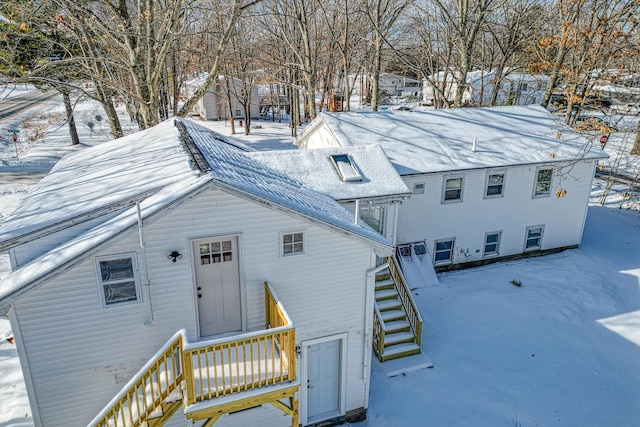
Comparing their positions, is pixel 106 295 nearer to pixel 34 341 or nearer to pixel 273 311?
pixel 34 341

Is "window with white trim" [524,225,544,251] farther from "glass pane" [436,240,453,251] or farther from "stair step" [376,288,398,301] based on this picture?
"stair step" [376,288,398,301]

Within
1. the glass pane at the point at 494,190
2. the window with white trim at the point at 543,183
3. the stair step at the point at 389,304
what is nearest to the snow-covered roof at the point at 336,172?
the stair step at the point at 389,304

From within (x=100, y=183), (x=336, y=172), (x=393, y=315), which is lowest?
(x=393, y=315)

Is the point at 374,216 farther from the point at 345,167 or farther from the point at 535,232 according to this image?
the point at 535,232

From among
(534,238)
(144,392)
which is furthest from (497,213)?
(144,392)

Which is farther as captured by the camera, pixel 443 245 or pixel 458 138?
pixel 458 138

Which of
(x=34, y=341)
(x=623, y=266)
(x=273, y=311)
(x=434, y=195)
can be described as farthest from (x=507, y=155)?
(x=34, y=341)

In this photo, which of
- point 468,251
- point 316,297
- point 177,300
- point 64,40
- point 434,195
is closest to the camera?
point 177,300
